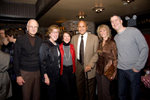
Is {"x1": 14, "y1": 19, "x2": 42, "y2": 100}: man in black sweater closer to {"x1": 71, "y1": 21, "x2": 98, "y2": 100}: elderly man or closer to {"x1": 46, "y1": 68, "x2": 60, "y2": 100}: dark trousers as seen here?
{"x1": 46, "y1": 68, "x2": 60, "y2": 100}: dark trousers

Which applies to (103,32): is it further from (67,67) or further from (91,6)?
(91,6)

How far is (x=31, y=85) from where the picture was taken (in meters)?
1.75

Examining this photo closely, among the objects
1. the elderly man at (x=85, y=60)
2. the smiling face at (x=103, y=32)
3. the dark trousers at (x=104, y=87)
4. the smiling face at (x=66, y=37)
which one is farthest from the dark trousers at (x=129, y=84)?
the smiling face at (x=66, y=37)

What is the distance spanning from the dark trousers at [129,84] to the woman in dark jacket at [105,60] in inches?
6.5

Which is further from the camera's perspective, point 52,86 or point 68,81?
point 68,81

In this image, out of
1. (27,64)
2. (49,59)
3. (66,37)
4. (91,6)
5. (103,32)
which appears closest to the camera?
(27,64)

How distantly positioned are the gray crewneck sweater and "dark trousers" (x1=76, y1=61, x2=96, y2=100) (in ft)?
2.23

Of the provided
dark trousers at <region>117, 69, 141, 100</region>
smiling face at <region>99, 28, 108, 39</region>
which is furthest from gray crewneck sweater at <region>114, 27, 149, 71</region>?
smiling face at <region>99, 28, 108, 39</region>

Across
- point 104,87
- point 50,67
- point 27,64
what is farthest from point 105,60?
point 27,64

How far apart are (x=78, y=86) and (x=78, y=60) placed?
1.78ft

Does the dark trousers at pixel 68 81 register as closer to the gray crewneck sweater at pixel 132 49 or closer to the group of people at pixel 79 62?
the group of people at pixel 79 62

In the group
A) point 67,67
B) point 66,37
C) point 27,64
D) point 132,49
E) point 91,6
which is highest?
point 91,6

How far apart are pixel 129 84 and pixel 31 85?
167 centimetres

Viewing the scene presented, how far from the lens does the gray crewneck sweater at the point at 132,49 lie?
1.66m
